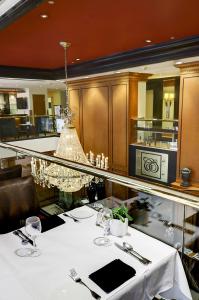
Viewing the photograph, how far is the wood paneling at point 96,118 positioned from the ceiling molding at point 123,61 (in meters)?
0.82

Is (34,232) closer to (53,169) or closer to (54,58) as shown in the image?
(53,169)

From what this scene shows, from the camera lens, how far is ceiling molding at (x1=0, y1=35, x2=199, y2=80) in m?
3.61

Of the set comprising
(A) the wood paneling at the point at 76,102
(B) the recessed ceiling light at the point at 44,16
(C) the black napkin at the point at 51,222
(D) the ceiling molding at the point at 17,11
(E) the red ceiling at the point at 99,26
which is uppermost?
(E) the red ceiling at the point at 99,26

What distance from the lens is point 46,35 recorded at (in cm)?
309

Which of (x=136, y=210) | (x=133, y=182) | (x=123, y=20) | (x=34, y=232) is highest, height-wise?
(x=123, y=20)

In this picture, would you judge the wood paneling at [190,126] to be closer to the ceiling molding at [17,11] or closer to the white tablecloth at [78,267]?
the ceiling molding at [17,11]

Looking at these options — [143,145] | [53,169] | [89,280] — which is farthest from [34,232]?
[143,145]

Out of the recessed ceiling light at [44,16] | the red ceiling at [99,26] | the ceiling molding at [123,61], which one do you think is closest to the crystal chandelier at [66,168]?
the red ceiling at [99,26]

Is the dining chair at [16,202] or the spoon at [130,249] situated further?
the dining chair at [16,202]

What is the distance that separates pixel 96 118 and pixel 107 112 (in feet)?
1.52

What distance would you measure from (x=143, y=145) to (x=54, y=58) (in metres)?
2.67

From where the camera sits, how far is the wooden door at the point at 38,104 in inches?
543

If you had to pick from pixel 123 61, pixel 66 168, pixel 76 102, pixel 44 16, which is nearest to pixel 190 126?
pixel 123 61

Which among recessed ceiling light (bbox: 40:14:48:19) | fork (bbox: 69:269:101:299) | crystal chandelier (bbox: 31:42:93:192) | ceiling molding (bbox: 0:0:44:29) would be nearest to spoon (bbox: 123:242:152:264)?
fork (bbox: 69:269:101:299)
